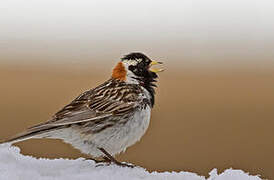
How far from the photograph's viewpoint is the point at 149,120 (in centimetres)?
655

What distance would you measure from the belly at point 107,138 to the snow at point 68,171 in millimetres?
255

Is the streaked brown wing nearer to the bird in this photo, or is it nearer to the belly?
the bird

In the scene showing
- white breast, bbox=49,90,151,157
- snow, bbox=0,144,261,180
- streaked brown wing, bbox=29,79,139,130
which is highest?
streaked brown wing, bbox=29,79,139,130

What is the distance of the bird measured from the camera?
6.20 meters

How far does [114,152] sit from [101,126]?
0.87ft

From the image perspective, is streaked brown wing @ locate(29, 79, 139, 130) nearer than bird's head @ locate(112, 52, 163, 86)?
Yes

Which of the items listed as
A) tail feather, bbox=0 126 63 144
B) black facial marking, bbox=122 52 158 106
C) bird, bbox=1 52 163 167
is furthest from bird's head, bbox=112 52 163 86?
tail feather, bbox=0 126 63 144

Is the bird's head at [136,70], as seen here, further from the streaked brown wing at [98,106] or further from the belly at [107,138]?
the belly at [107,138]

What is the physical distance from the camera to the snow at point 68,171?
5285 mm

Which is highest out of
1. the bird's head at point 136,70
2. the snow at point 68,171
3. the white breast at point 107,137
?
the bird's head at point 136,70

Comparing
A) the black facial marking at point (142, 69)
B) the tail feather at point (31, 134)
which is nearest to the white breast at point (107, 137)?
the tail feather at point (31, 134)

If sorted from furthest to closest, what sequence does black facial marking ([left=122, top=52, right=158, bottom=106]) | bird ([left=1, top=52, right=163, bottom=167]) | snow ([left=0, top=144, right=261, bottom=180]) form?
black facial marking ([left=122, top=52, right=158, bottom=106])
bird ([left=1, top=52, right=163, bottom=167])
snow ([left=0, top=144, right=261, bottom=180])

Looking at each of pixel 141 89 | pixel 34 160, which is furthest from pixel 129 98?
pixel 34 160

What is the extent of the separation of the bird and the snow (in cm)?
25
